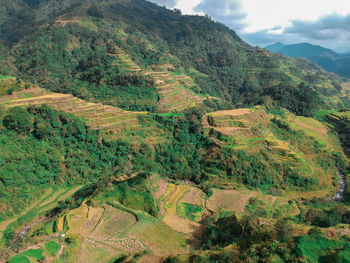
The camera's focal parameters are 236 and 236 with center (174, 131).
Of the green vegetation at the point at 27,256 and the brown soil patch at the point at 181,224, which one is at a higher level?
the green vegetation at the point at 27,256

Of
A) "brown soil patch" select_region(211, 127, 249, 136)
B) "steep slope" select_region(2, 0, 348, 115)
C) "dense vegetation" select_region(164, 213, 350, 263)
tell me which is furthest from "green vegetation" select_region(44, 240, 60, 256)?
"steep slope" select_region(2, 0, 348, 115)

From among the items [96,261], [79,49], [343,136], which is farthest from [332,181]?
[79,49]

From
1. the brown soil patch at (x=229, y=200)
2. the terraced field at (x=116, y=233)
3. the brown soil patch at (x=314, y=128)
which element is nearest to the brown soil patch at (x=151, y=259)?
the terraced field at (x=116, y=233)

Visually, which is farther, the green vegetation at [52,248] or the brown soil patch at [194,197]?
the brown soil patch at [194,197]

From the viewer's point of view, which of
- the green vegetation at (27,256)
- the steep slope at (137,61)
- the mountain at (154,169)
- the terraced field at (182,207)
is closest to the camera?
the green vegetation at (27,256)

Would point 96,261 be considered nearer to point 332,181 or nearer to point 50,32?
point 332,181

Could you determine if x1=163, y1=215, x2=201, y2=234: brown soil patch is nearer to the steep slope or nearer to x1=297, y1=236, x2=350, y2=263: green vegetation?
x1=297, y1=236, x2=350, y2=263: green vegetation

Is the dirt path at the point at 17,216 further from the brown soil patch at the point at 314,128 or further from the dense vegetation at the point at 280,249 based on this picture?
the brown soil patch at the point at 314,128
